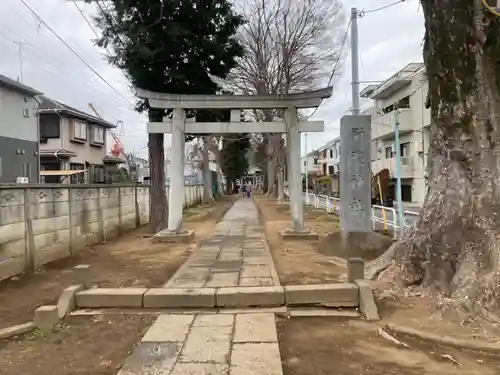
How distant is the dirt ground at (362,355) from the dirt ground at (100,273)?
2983 mm

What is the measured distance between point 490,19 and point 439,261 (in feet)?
10.7

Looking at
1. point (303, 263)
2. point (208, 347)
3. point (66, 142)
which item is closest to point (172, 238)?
point (303, 263)

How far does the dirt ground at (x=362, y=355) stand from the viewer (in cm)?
381

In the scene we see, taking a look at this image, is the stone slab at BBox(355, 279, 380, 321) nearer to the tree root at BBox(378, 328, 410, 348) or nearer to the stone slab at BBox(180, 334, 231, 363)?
the tree root at BBox(378, 328, 410, 348)

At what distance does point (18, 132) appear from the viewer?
68.9ft

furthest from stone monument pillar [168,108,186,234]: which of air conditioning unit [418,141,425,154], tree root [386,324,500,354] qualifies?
air conditioning unit [418,141,425,154]

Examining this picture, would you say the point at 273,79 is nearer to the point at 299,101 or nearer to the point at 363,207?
the point at 299,101

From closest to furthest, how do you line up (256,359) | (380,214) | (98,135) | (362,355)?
(256,359), (362,355), (380,214), (98,135)

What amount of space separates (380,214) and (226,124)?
617 cm

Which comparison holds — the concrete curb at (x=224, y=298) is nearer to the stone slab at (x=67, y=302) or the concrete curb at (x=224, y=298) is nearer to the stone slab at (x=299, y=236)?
the stone slab at (x=67, y=302)

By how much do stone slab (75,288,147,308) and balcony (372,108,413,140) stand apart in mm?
22981

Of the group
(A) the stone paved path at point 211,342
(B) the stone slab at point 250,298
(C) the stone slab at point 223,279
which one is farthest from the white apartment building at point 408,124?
(B) the stone slab at point 250,298

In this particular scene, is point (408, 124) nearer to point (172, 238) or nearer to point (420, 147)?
point (420, 147)

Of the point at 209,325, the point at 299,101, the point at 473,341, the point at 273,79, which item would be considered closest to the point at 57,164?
the point at 273,79
